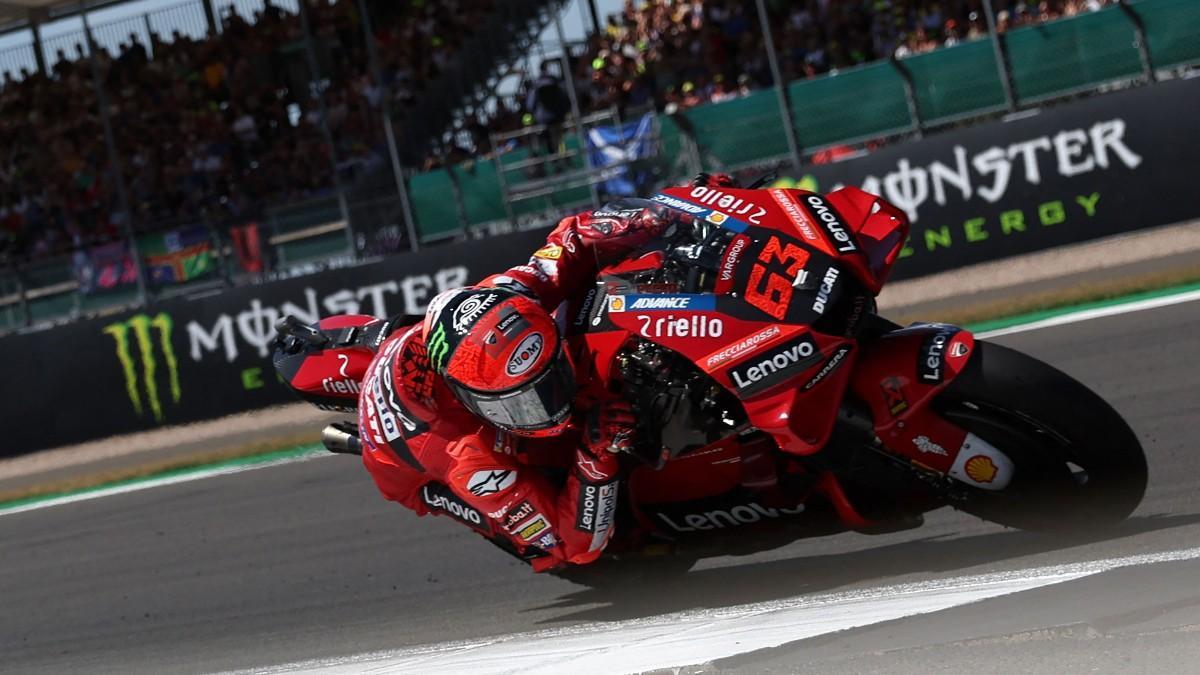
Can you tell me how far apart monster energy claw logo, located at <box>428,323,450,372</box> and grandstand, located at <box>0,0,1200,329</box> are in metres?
9.47

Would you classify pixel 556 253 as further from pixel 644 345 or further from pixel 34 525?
pixel 34 525

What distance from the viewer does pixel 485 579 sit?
6.27m

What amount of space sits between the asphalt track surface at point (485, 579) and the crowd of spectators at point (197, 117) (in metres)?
9.49

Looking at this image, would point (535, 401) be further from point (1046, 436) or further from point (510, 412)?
point (1046, 436)

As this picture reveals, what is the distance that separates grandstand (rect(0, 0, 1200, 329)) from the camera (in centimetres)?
1365

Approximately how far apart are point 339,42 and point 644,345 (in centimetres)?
1582

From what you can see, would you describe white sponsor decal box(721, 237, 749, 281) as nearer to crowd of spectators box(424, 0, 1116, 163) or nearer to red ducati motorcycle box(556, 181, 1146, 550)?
red ducati motorcycle box(556, 181, 1146, 550)

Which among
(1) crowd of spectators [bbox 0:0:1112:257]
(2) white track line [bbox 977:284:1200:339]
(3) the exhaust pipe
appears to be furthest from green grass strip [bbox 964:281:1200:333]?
(1) crowd of spectators [bbox 0:0:1112:257]

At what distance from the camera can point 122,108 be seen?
19906 millimetres

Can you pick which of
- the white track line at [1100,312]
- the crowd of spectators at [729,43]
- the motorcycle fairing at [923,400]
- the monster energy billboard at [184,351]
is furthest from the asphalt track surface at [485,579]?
the crowd of spectators at [729,43]

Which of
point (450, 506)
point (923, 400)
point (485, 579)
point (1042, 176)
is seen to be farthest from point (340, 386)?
point (1042, 176)

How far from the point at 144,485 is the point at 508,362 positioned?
6.94 metres

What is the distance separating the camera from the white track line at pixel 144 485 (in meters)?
10.3

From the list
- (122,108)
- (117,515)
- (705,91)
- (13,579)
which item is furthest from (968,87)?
(122,108)
